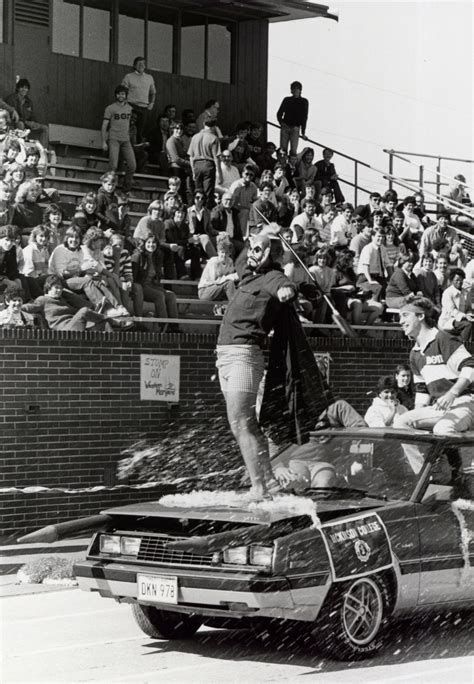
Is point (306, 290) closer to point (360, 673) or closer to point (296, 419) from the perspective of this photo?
point (296, 419)

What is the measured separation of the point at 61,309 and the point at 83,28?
1044cm

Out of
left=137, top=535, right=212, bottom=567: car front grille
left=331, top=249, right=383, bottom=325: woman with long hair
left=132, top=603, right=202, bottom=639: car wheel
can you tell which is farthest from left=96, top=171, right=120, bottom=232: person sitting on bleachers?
left=137, top=535, right=212, bottom=567: car front grille

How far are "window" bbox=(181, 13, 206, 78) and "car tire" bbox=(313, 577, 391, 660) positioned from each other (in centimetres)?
1898

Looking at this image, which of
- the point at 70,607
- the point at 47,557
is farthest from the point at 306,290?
the point at 70,607

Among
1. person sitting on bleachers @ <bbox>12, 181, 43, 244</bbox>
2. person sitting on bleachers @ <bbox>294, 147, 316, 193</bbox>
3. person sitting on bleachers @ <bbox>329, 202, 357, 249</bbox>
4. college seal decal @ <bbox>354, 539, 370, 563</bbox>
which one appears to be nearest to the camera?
college seal decal @ <bbox>354, 539, 370, 563</bbox>

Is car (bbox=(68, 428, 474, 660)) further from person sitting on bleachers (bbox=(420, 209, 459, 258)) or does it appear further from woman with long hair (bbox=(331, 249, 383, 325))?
person sitting on bleachers (bbox=(420, 209, 459, 258))

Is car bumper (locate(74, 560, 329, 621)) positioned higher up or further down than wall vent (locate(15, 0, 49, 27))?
further down

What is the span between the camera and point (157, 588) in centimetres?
827

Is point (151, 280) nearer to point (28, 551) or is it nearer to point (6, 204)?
point (6, 204)

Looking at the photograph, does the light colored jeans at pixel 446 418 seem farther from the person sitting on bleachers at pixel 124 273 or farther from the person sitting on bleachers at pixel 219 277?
the person sitting on bleachers at pixel 219 277

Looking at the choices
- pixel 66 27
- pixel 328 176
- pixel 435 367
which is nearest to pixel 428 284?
pixel 328 176

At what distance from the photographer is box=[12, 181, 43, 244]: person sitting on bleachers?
17.0 metres

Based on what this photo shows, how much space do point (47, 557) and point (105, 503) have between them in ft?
10.3

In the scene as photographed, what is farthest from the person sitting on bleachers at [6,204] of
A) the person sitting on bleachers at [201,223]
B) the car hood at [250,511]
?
the car hood at [250,511]
